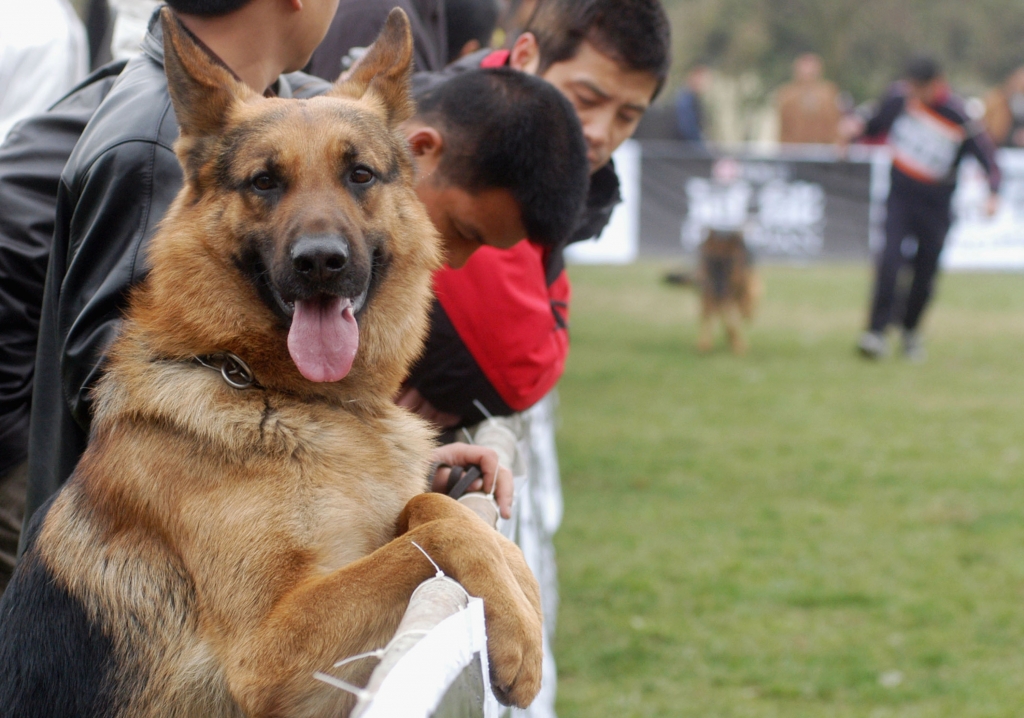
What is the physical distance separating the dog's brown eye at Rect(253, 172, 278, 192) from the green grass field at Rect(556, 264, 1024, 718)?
108 inches

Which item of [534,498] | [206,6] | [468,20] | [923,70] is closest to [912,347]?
[923,70]

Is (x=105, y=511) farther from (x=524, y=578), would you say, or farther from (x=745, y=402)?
(x=745, y=402)

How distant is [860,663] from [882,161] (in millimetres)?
15374

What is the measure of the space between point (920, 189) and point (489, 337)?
388 inches

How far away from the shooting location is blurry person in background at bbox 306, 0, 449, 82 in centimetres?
412

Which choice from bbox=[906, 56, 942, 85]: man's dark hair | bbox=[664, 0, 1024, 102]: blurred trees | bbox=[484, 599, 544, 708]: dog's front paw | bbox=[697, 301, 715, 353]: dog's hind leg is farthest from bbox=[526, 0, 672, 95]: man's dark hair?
bbox=[664, 0, 1024, 102]: blurred trees

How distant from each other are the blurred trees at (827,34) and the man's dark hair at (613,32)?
37.5m

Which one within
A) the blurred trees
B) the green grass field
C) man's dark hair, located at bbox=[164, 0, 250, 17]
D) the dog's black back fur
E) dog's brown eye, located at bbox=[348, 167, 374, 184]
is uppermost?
man's dark hair, located at bbox=[164, 0, 250, 17]

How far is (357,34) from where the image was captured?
13.6 ft

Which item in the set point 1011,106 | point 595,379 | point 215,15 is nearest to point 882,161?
point 1011,106

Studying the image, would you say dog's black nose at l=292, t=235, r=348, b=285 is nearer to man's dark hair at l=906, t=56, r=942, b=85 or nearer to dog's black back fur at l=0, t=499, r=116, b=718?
dog's black back fur at l=0, t=499, r=116, b=718

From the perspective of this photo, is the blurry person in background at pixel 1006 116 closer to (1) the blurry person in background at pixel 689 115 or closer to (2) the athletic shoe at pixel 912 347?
(1) the blurry person in background at pixel 689 115

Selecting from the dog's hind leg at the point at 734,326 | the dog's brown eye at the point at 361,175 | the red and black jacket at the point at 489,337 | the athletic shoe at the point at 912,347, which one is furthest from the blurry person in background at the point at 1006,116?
the dog's brown eye at the point at 361,175

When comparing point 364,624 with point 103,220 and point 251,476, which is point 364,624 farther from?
point 103,220
